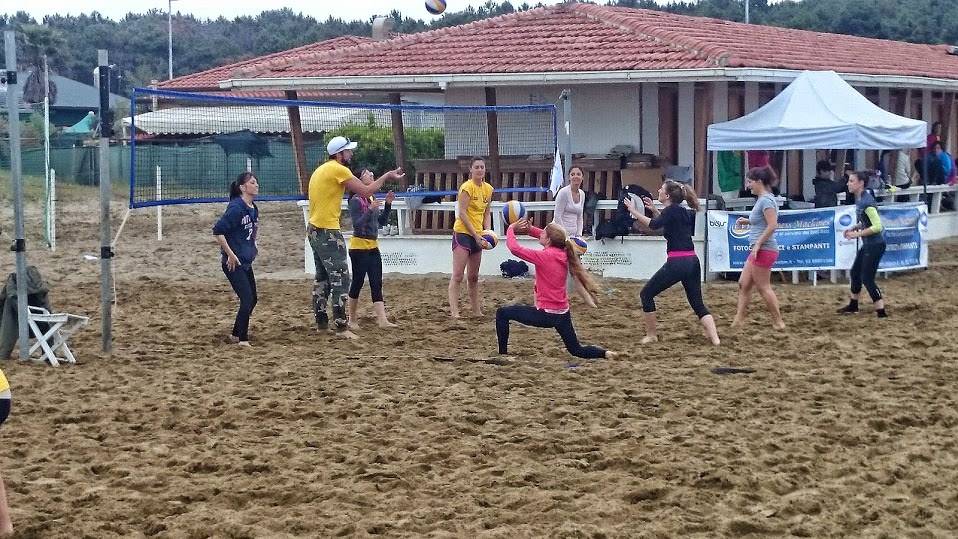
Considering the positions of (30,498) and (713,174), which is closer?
(30,498)

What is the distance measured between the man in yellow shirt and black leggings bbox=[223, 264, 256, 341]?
632 mm

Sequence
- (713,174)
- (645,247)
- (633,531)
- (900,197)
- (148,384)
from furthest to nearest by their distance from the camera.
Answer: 1. (900,197)
2. (713,174)
3. (645,247)
4. (148,384)
5. (633,531)

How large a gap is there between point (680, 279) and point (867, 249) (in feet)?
8.70

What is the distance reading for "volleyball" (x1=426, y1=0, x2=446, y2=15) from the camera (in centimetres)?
1858

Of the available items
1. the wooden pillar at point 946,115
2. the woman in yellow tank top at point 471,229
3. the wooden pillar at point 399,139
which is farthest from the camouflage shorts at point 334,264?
the wooden pillar at point 946,115

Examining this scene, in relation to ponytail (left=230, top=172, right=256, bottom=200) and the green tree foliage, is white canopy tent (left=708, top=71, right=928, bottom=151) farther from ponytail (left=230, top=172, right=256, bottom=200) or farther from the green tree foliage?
the green tree foliage

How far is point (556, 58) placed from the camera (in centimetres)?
1630

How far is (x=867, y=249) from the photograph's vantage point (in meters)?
11.8

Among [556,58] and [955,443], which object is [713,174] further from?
[955,443]

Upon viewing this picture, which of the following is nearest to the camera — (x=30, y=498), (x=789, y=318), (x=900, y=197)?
(x=30, y=498)

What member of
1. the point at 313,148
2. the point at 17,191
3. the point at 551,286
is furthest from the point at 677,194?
the point at 313,148

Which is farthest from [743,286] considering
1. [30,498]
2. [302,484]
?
[30,498]

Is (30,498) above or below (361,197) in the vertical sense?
below

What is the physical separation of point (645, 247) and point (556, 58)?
8.89 feet
